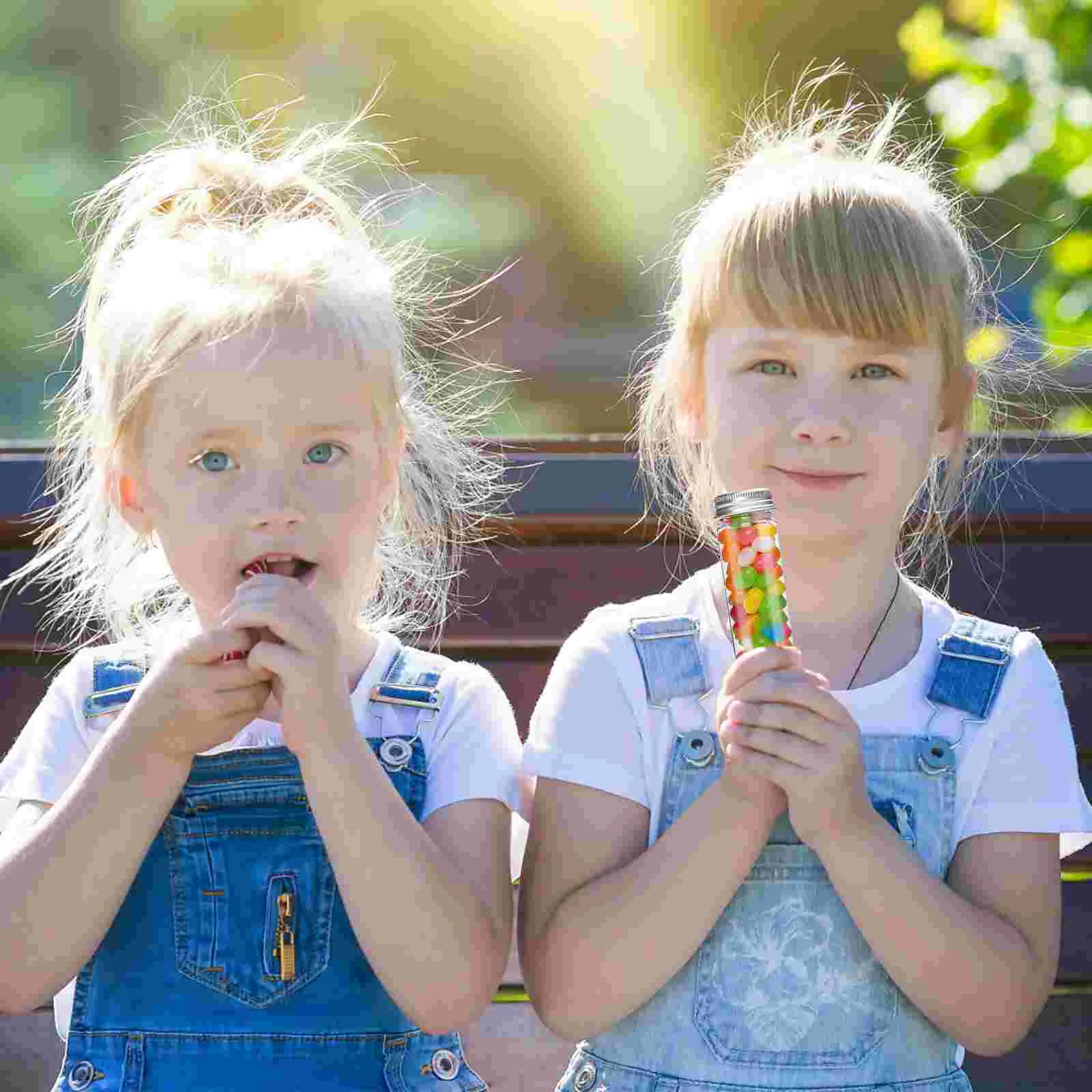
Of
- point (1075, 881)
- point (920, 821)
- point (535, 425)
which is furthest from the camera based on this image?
point (535, 425)

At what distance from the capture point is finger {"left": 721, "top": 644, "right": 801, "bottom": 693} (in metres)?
1.82

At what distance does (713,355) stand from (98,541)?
3.06ft

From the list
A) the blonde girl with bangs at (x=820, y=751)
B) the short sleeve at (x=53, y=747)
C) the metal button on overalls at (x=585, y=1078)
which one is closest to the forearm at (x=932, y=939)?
the blonde girl with bangs at (x=820, y=751)

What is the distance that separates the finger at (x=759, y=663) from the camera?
182cm

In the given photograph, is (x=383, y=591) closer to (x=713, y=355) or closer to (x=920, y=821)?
(x=713, y=355)

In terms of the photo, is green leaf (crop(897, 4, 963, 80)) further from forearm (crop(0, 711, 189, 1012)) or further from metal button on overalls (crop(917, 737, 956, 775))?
forearm (crop(0, 711, 189, 1012))

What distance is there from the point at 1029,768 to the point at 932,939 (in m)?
0.31

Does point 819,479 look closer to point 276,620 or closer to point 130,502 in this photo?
point 276,620

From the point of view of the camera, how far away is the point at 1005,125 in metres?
4.18

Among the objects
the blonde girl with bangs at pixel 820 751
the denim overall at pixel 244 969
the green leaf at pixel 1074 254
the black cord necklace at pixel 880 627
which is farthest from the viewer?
the green leaf at pixel 1074 254

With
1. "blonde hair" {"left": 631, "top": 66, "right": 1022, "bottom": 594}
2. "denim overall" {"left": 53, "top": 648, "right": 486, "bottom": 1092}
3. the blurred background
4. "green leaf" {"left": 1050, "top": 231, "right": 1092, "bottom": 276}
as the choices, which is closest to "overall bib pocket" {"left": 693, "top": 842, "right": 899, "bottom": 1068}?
"denim overall" {"left": 53, "top": 648, "right": 486, "bottom": 1092}

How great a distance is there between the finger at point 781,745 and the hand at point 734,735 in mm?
14

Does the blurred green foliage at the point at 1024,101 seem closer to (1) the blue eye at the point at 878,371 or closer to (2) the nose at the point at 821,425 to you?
(1) the blue eye at the point at 878,371

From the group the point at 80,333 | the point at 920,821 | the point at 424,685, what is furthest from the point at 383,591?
the point at 80,333
